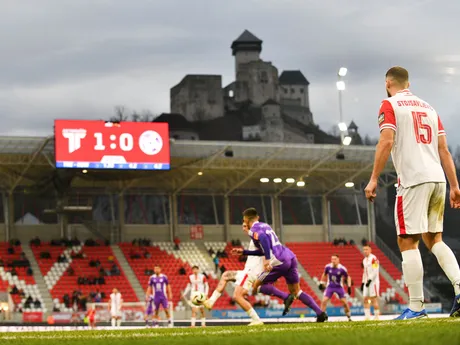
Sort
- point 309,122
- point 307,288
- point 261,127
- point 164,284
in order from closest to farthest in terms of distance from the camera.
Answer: point 164,284, point 307,288, point 309,122, point 261,127

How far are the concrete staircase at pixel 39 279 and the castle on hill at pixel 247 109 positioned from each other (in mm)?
27143

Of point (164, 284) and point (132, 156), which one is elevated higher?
point (132, 156)

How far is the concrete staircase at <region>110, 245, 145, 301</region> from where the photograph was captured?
148 feet

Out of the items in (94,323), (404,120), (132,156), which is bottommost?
(94,323)

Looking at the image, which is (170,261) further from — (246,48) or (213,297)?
(246,48)

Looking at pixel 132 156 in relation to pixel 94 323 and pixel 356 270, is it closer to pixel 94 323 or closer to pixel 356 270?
pixel 94 323

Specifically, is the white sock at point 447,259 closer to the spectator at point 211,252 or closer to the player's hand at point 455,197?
the player's hand at point 455,197

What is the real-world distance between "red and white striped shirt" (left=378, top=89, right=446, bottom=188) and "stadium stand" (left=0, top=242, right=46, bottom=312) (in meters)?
32.2

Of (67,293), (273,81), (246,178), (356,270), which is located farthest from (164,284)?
(273,81)

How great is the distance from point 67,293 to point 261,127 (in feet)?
168

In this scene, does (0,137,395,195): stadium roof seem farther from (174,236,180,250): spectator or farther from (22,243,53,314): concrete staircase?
(22,243,53,314): concrete staircase

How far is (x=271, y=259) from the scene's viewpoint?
56.6 ft

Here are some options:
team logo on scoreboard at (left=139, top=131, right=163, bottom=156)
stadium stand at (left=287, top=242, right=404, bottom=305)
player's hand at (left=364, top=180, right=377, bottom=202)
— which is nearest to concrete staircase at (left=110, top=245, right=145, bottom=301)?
team logo on scoreboard at (left=139, top=131, right=163, bottom=156)

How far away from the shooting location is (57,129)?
42094 millimetres
